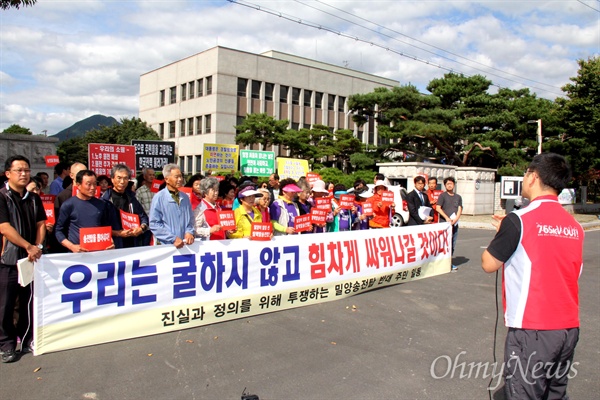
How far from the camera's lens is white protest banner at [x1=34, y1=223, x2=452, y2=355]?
473 cm

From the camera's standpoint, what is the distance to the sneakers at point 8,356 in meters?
4.46

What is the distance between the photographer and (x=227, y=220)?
20.0 ft

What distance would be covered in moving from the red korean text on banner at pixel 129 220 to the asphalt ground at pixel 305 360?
4.51ft

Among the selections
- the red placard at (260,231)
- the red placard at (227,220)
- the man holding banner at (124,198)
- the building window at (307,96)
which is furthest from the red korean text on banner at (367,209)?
the building window at (307,96)

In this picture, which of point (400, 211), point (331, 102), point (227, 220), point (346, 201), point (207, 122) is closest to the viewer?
point (227, 220)

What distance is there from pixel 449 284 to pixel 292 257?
3330 millimetres

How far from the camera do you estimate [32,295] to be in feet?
15.5

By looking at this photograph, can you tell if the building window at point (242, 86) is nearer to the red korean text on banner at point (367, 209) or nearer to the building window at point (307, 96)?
the building window at point (307, 96)

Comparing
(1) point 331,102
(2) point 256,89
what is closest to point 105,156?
(2) point 256,89

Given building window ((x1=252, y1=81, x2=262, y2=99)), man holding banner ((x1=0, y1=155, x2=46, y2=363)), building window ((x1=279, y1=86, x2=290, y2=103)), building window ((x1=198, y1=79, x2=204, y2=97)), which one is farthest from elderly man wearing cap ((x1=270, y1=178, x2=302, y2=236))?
building window ((x1=279, y1=86, x2=290, y2=103))

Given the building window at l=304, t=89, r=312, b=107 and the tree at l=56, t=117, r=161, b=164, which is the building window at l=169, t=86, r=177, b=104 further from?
the building window at l=304, t=89, r=312, b=107

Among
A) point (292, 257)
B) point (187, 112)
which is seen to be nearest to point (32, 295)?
point (292, 257)

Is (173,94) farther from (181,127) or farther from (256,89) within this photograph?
(256,89)

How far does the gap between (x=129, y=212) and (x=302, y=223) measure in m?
2.52
